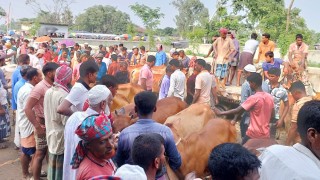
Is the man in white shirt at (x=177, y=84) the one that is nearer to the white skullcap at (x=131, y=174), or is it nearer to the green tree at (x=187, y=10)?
the white skullcap at (x=131, y=174)

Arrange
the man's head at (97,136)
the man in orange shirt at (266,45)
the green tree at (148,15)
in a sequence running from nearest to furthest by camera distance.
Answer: the man's head at (97,136), the man in orange shirt at (266,45), the green tree at (148,15)

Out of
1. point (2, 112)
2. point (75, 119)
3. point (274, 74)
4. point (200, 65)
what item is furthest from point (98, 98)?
point (2, 112)

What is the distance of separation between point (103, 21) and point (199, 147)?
6986 centimetres

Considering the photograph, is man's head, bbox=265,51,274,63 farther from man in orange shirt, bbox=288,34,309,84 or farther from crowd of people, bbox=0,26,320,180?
man in orange shirt, bbox=288,34,309,84

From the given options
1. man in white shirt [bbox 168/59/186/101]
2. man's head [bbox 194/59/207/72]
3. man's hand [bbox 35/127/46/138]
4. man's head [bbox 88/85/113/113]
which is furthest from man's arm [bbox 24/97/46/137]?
man's head [bbox 194/59/207/72]

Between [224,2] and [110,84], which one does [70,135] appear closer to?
[110,84]

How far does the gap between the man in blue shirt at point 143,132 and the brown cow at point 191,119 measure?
2108 millimetres

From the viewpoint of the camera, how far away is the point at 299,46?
10.2 metres

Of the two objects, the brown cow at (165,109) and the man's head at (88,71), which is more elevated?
the man's head at (88,71)

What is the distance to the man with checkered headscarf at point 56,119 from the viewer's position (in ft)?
16.4

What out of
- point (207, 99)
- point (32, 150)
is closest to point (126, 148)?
point (32, 150)

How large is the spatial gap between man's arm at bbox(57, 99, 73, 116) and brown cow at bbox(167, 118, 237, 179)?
142 centimetres

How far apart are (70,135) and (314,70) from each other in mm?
10997

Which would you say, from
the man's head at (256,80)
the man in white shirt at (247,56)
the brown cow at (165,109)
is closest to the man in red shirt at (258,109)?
the man's head at (256,80)
